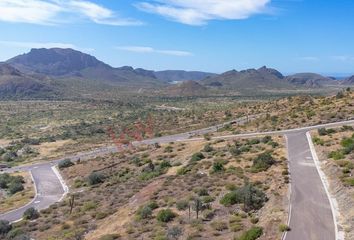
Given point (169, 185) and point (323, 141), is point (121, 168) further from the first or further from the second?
point (323, 141)

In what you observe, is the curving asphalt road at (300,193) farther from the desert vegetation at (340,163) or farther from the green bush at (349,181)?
the green bush at (349,181)

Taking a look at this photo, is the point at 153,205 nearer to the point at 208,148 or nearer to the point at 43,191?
the point at 208,148

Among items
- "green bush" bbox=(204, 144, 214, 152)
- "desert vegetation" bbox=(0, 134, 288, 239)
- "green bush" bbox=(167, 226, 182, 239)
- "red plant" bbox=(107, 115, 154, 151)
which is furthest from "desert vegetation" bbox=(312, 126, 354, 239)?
"red plant" bbox=(107, 115, 154, 151)

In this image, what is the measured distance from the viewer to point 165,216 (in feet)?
94.3

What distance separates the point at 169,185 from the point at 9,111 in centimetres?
14262

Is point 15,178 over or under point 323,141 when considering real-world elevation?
under

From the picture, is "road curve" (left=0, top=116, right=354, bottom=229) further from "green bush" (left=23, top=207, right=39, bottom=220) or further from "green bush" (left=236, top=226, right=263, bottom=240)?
"green bush" (left=236, top=226, right=263, bottom=240)

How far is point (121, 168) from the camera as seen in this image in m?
54.6

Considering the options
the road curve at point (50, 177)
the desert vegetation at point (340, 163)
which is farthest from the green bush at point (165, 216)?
the desert vegetation at point (340, 163)

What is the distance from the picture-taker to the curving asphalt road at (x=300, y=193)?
74.9 ft

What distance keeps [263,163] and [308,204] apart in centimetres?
1083

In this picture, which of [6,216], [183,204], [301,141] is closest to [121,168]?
[6,216]

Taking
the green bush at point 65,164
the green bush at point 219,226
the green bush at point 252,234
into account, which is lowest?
the green bush at point 65,164

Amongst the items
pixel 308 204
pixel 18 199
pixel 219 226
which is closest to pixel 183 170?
pixel 219 226
